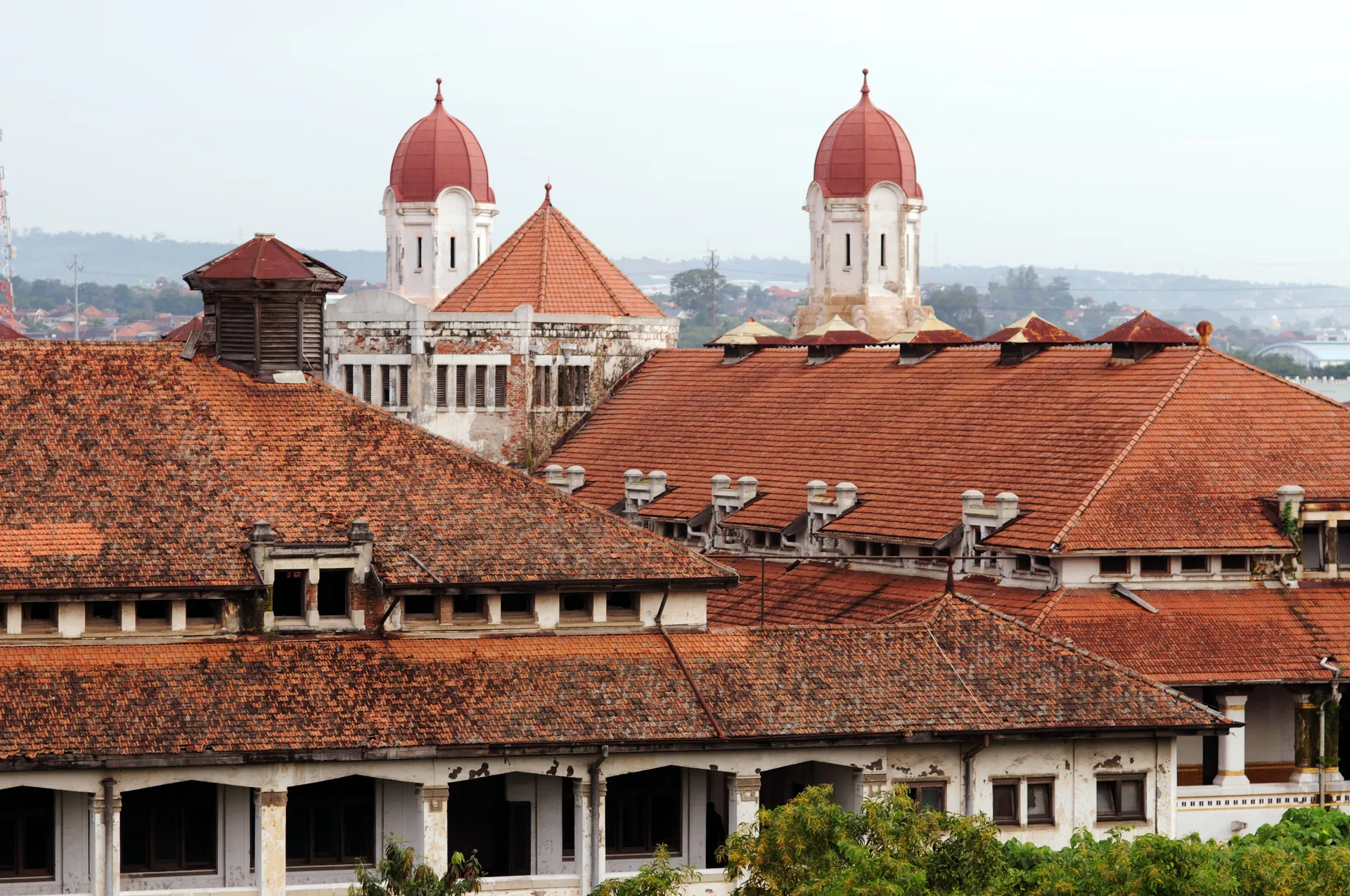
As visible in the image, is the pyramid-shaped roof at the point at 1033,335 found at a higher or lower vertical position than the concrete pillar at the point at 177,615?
higher

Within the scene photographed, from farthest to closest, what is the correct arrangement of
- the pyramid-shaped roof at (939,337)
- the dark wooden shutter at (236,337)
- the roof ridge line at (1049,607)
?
1. the pyramid-shaped roof at (939,337)
2. the roof ridge line at (1049,607)
3. the dark wooden shutter at (236,337)

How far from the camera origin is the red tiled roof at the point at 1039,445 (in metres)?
70.3

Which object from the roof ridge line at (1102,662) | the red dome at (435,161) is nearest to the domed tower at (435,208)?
the red dome at (435,161)

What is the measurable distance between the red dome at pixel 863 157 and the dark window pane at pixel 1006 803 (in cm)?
6364

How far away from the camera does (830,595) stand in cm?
7462

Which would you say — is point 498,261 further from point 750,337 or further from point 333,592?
point 333,592

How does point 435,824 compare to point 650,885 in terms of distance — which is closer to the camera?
point 650,885

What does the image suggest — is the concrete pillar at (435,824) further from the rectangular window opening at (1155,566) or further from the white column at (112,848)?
the rectangular window opening at (1155,566)

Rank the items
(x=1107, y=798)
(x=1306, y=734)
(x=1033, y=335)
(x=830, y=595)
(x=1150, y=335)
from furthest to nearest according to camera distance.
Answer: (x=1033, y=335)
(x=1150, y=335)
(x=830, y=595)
(x=1306, y=734)
(x=1107, y=798)

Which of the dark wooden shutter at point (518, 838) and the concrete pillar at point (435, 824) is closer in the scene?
the concrete pillar at point (435, 824)

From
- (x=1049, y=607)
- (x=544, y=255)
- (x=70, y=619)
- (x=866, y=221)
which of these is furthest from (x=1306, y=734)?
(x=866, y=221)

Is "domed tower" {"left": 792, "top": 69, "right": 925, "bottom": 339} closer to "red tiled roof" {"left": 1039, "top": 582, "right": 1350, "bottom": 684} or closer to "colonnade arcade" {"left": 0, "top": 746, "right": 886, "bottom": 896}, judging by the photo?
"red tiled roof" {"left": 1039, "top": 582, "right": 1350, "bottom": 684}

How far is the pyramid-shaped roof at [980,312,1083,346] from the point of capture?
8519 centimetres

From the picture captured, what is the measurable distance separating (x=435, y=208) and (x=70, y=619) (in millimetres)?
71879
